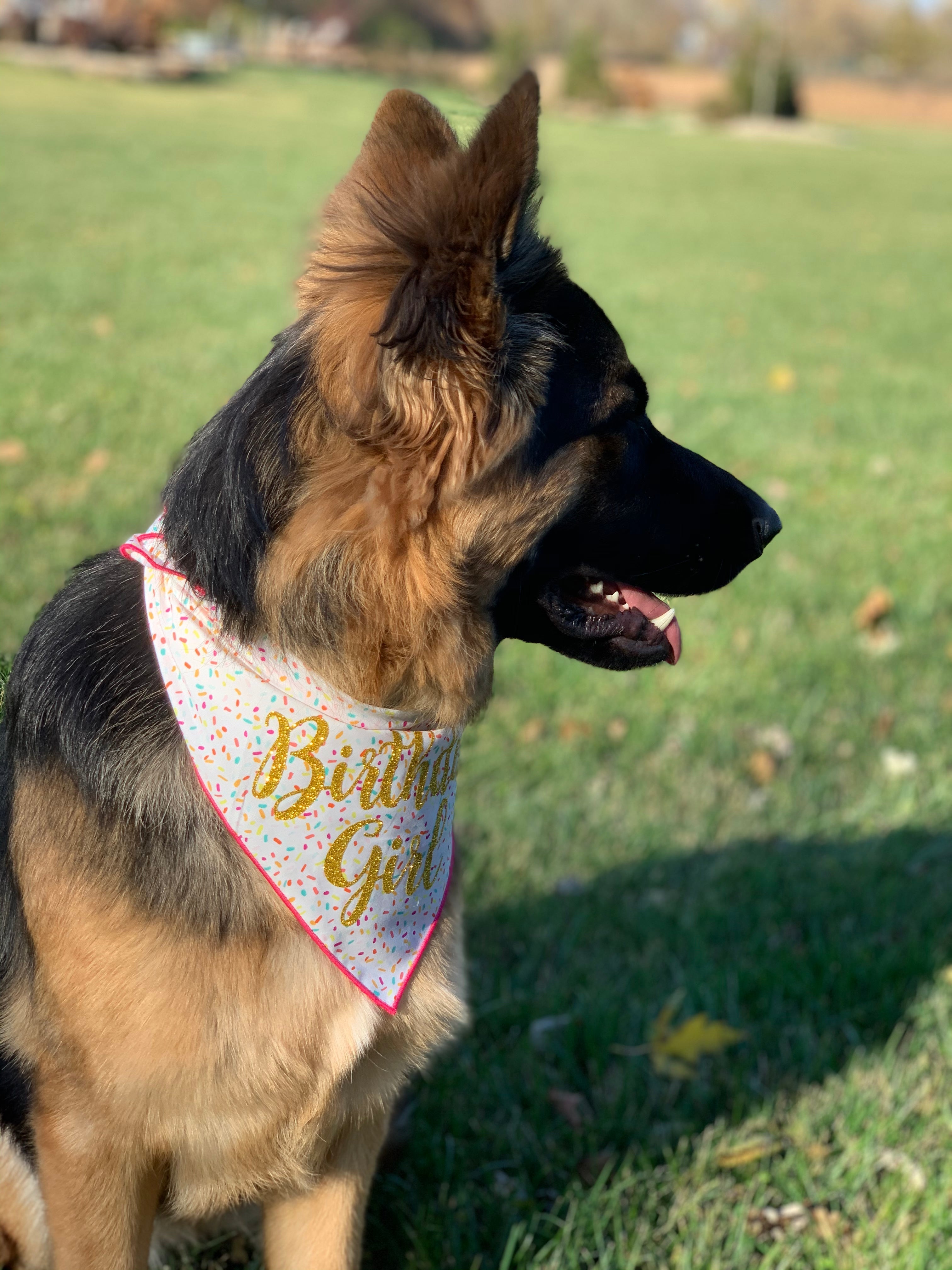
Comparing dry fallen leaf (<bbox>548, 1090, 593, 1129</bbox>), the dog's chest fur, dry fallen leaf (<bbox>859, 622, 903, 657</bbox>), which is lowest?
dry fallen leaf (<bbox>859, 622, 903, 657</bbox>)

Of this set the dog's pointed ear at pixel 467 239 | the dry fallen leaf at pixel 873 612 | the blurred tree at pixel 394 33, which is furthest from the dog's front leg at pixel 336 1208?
the blurred tree at pixel 394 33

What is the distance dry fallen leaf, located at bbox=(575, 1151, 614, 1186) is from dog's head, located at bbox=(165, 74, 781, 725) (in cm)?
144

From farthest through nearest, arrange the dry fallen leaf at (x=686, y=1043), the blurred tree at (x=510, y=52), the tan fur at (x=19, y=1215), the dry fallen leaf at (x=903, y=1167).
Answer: the blurred tree at (x=510, y=52) < the dry fallen leaf at (x=686, y=1043) < the dry fallen leaf at (x=903, y=1167) < the tan fur at (x=19, y=1215)

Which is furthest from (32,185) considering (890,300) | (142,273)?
(890,300)

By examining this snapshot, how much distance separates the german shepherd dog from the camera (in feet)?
6.66

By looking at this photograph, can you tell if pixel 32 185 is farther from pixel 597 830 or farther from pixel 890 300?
pixel 597 830

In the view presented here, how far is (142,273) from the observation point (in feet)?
41.1

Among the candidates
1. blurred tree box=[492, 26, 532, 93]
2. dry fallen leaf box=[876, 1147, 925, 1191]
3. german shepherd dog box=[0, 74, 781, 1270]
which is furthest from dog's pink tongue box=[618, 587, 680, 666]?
blurred tree box=[492, 26, 532, 93]

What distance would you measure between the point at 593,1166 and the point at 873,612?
3.70 meters

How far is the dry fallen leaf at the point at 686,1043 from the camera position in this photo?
3377 millimetres

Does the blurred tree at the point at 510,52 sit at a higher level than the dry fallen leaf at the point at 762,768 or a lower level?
lower

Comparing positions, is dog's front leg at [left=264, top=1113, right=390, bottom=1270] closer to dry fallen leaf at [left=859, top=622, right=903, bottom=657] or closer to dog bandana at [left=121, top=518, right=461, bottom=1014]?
dog bandana at [left=121, top=518, right=461, bottom=1014]

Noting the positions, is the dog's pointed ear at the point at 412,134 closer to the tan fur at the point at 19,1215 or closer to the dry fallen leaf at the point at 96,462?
the tan fur at the point at 19,1215

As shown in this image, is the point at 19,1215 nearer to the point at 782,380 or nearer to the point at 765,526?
the point at 765,526
